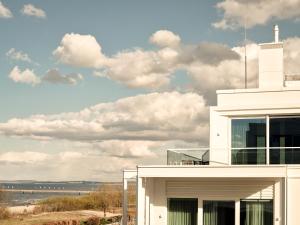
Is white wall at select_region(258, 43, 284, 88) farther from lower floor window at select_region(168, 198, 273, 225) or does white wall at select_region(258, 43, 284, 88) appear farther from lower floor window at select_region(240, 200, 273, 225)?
lower floor window at select_region(168, 198, 273, 225)

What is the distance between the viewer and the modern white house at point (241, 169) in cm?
1794

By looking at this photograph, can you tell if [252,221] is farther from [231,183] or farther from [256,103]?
[256,103]

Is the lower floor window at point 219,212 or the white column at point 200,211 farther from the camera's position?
the white column at point 200,211

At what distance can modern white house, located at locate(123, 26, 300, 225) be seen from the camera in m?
17.9

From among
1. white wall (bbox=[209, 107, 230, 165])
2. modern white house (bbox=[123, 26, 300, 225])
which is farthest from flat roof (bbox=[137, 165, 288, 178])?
white wall (bbox=[209, 107, 230, 165])

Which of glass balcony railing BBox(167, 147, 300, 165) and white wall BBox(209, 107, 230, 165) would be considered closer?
glass balcony railing BBox(167, 147, 300, 165)

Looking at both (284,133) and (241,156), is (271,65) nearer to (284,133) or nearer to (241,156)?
(284,133)

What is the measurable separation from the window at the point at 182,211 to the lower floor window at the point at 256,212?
5.98 feet

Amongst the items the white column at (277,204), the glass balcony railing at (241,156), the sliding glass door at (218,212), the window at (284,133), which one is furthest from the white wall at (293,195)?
the sliding glass door at (218,212)

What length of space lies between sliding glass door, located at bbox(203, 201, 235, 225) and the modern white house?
2 centimetres

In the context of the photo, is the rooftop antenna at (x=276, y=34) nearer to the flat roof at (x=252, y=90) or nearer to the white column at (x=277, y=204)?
the flat roof at (x=252, y=90)

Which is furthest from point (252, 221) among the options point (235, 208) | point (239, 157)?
point (239, 157)

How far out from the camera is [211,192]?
19.1 metres

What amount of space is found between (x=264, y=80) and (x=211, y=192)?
5300 mm
